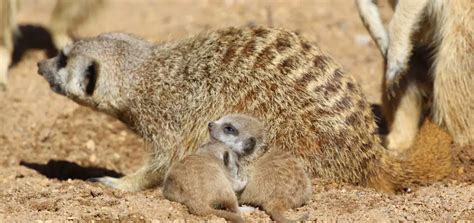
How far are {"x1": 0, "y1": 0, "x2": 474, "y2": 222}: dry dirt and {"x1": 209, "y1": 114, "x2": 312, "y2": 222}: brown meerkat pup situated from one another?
0.18ft

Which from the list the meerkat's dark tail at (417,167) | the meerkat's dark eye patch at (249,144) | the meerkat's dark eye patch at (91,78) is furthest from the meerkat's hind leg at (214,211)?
the meerkat's dark eye patch at (91,78)

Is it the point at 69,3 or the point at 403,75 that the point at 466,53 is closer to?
the point at 403,75

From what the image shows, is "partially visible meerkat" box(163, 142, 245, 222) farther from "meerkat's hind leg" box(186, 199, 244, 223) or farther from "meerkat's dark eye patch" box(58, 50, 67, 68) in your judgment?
"meerkat's dark eye patch" box(58, 50, 67, 68)

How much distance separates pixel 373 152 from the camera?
374 centimetres

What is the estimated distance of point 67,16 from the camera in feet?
21.8

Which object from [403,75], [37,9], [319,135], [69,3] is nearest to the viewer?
[319,135]

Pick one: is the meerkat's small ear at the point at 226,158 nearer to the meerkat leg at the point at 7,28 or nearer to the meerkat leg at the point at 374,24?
→ the meerkat leg at the point at 374,24

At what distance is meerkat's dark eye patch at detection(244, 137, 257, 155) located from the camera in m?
3.36

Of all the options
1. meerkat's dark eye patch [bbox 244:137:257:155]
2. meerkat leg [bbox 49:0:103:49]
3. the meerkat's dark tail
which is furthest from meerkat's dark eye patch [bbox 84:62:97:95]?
meerkat leg [bbox 49:0:103:49]

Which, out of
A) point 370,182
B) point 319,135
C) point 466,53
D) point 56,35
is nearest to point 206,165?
point 319,135

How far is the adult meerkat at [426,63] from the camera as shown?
4211 mm

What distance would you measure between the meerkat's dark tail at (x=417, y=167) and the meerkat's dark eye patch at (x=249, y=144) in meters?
0.60

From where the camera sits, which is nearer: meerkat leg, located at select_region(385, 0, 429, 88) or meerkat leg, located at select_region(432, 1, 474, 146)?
meerkat leg, located at select_region(432, 1, 474, 146)

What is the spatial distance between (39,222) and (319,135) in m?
1.10
